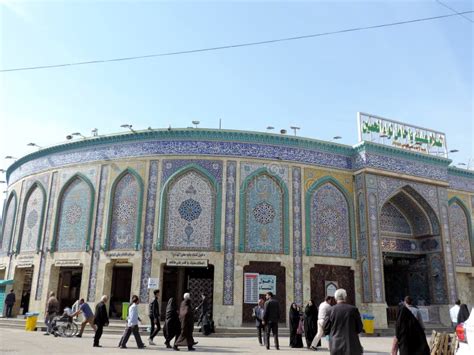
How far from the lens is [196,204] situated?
14.7 m

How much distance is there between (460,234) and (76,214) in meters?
15.4

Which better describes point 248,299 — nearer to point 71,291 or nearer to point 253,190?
point 253,190

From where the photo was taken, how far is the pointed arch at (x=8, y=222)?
1766cm

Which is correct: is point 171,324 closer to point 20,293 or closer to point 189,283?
point 189,283

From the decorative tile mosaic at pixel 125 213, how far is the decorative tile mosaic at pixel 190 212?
3.64ft

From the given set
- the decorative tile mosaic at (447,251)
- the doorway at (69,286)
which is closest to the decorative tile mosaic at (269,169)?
the decorative tile mosaic at (447,251)

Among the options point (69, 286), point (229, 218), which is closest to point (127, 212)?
point (229, 218)

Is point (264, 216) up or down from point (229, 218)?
up

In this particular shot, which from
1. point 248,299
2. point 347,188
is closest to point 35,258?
point 248,299

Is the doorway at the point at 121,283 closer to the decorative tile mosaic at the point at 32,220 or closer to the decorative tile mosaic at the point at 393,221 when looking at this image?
the decorative tile mosaic at the point at 32,220

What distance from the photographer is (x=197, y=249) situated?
1421cm

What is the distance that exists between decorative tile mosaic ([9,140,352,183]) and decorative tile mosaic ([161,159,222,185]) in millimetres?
286

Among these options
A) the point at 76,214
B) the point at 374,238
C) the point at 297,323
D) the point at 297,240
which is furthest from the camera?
the point at 76,214

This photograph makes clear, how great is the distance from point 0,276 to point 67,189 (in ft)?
17.4
